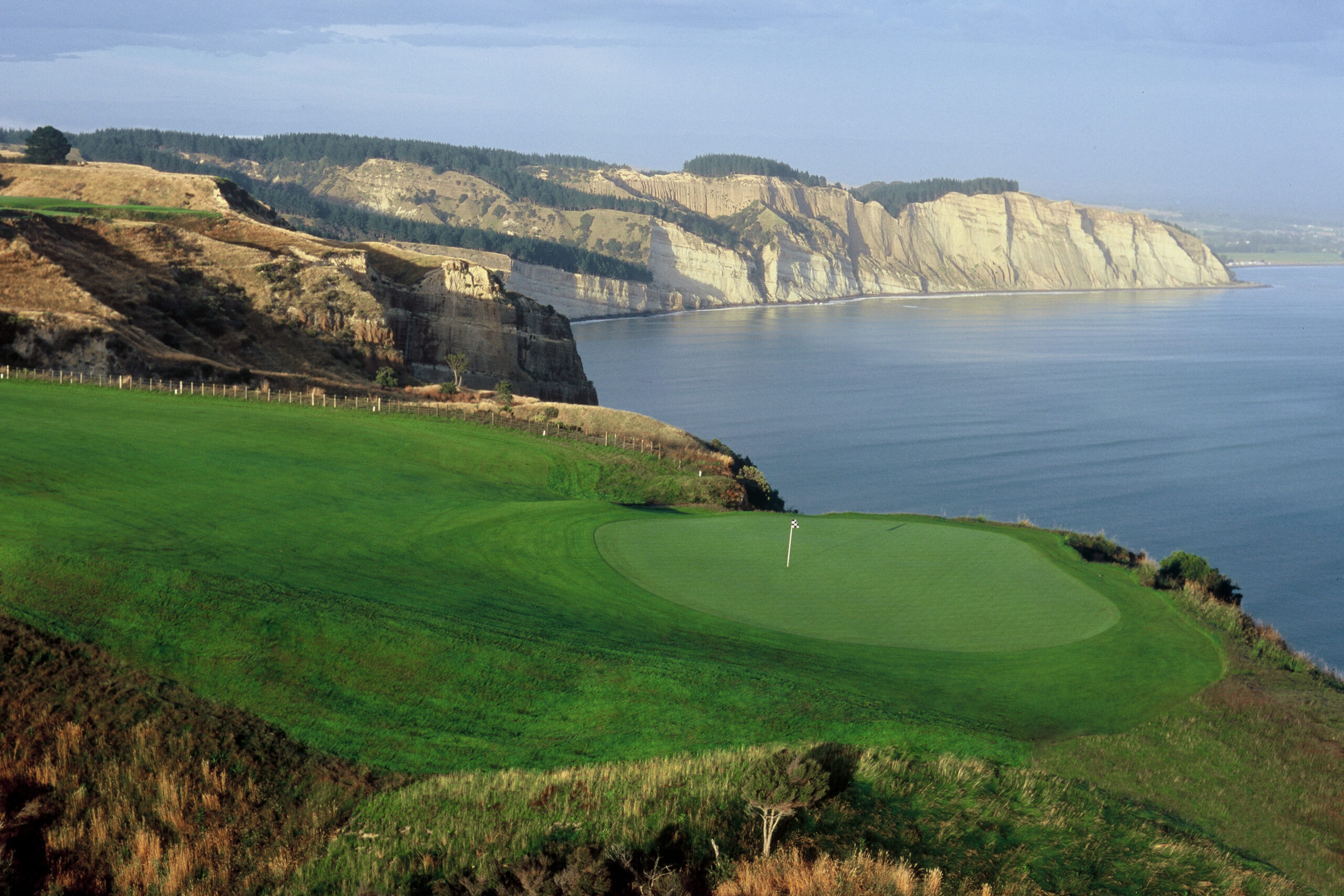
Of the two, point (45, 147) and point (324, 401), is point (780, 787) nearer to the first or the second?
point (324, 401)

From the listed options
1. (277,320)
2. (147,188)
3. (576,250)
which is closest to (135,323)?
(277,320)

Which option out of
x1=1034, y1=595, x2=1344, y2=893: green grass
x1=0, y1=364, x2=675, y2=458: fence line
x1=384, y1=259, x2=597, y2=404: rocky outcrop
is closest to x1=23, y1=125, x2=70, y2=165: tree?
x1=384, y1=259, x2=597, y2=404: rocky outcrop

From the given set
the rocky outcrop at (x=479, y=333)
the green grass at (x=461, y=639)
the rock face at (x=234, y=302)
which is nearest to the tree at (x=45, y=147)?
the rock face at (x=234, y=302)

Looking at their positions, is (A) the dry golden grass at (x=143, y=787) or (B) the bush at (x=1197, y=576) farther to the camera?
(B) the bush at (x=1197, y=576)

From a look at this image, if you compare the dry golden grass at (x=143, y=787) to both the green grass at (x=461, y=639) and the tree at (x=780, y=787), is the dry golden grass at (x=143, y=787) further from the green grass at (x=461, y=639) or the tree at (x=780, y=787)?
the tree at (x=780, y=787)

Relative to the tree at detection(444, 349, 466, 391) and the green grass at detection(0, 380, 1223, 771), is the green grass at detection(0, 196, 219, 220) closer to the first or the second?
the tree at detection(444, 349, 466, 391)

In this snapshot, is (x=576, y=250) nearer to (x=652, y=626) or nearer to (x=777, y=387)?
(x=777, y=387)

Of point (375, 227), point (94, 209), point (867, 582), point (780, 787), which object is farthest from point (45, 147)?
point (780, 787)
